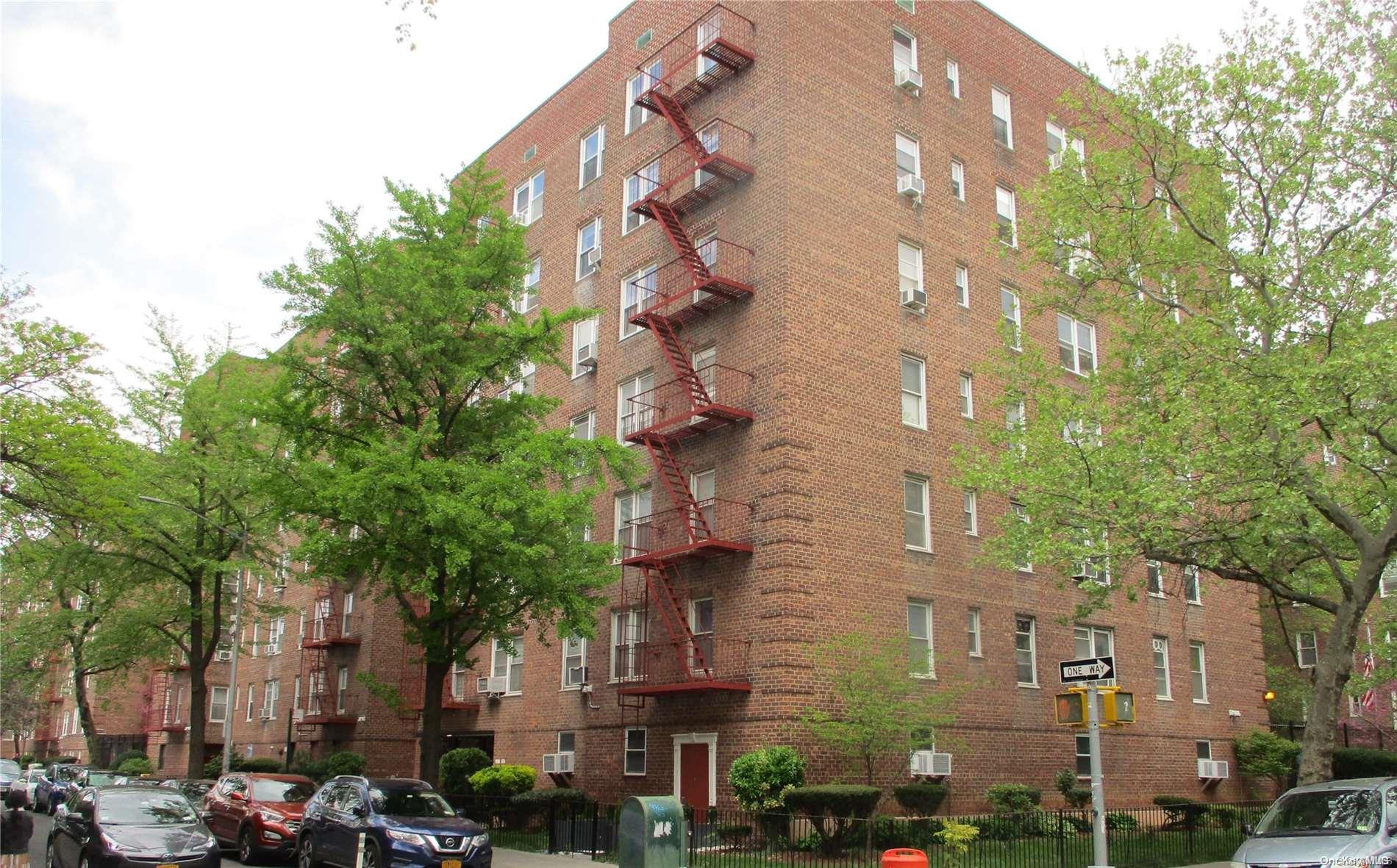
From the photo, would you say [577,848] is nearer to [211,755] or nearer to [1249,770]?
[1249,770]

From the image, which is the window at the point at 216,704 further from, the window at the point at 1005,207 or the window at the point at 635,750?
the window at the point at 1005,207

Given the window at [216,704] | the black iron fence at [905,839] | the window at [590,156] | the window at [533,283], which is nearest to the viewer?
the black iron fence at [905,839]

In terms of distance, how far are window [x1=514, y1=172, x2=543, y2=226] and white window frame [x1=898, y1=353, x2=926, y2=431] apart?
47.2 feet

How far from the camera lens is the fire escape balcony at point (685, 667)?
24.0 m

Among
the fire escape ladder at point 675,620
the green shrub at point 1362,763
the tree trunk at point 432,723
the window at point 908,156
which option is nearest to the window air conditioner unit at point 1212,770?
the green shrub at point 1362,763

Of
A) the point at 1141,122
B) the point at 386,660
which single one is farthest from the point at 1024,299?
the point at 386,660

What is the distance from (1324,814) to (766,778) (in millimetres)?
10001

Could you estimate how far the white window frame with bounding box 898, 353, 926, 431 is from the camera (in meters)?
27.3

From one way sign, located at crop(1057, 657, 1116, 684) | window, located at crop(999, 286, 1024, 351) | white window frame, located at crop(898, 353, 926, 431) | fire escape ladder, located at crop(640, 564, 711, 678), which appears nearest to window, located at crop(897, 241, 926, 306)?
white window frame, located at crop(898, 353, 926, 431)

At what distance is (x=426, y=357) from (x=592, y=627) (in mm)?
6377

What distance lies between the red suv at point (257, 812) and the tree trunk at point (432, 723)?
2186 mm

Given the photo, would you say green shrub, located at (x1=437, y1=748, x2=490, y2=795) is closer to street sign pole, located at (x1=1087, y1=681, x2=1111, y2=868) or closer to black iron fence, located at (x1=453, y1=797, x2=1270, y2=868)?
black iron fence, located at (x1=453, y1=797, x2=1270, y2=868)

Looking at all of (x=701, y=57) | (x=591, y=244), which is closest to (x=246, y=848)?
(x=591, y=244)

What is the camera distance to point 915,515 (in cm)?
2684
